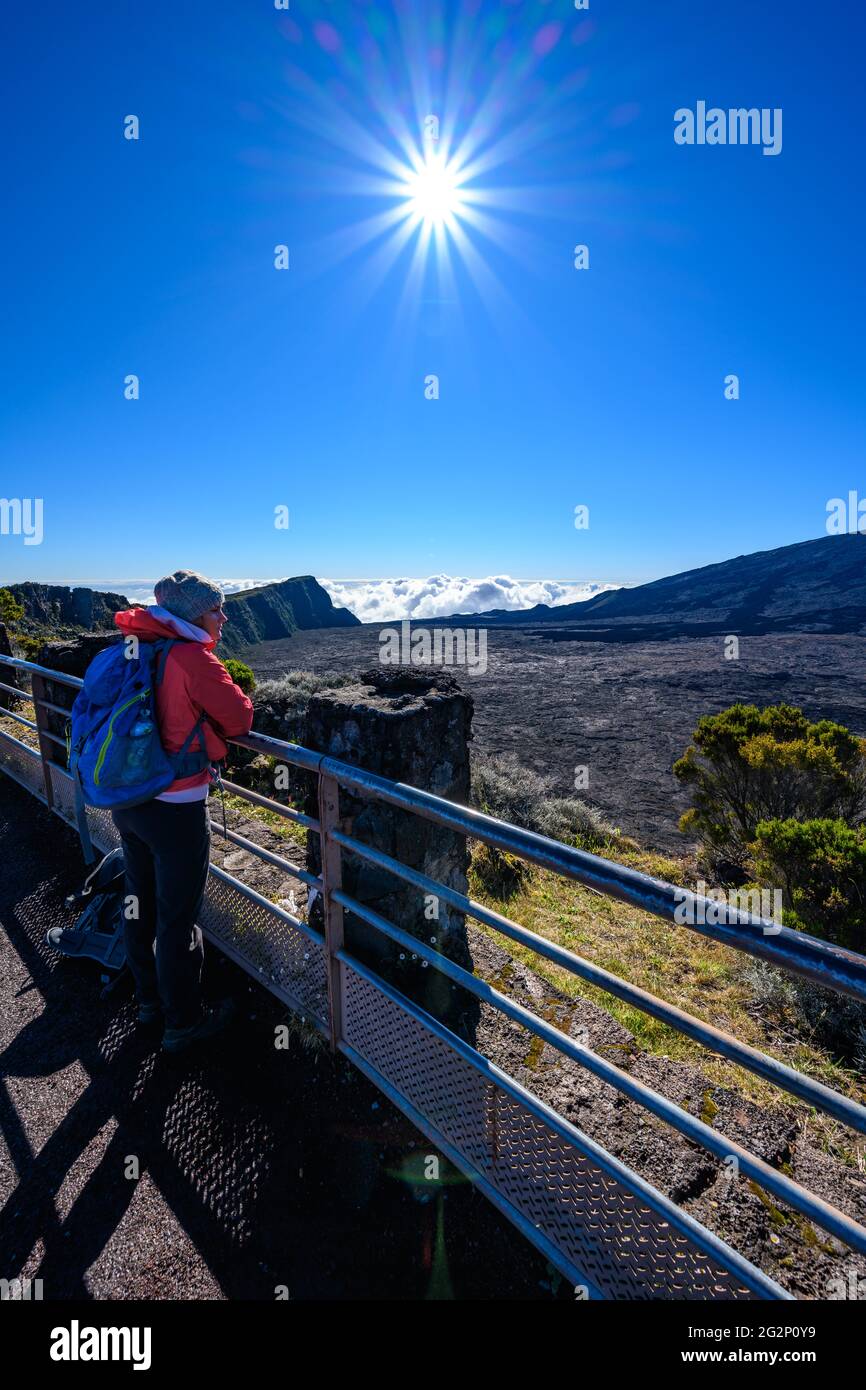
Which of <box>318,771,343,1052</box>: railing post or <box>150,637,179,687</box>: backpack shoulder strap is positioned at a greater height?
<box>150,637,179,687</box>: backpack shoulder strap

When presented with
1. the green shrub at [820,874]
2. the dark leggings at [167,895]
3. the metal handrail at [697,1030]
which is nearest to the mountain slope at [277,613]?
the green shrub at [820,874]

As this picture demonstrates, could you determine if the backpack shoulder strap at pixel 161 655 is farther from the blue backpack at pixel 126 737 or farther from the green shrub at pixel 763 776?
the green shrub at pixel 763 776

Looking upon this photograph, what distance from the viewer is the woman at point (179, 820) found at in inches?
94.0

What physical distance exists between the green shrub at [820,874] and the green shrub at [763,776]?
2.17 meters

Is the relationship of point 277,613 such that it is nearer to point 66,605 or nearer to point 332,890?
point 66,605

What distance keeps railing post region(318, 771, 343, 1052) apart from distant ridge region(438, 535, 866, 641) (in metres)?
45.4

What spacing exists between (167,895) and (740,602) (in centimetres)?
6804

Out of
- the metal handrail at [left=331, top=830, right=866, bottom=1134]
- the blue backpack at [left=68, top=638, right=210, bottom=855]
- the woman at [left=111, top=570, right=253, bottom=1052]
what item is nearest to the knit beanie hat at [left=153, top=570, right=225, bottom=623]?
the woman at [left=111, top=570, right=253, bottom=1052]

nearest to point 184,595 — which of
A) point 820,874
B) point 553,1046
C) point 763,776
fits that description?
point 553,1046

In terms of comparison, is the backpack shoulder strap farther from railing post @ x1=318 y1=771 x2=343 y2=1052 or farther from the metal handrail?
the metal handrail

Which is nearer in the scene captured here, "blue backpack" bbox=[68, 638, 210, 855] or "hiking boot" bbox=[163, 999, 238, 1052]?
"blue backpack" bbox=[68, 638, 210, 855]

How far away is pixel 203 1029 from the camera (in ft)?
9.02

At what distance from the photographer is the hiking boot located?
2.67 metres
